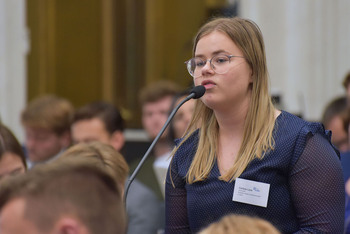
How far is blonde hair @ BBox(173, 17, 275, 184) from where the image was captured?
8.70 ft

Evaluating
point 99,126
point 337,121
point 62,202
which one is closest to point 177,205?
point 62,202

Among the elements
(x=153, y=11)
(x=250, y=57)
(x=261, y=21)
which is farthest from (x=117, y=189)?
(x=153, y=11)

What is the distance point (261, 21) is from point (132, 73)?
177cm

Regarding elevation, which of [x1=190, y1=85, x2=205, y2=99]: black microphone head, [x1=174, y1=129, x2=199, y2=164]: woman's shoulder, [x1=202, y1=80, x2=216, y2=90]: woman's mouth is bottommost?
[x1=174, y1=129, x2=199, y2=164]: woman's shoulder

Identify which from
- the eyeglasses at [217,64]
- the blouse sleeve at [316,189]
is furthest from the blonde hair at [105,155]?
the blouse sleeve at [316,189]

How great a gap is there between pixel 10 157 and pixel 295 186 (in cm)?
159

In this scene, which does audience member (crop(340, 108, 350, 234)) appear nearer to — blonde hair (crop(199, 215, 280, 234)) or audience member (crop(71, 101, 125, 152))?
audience member (crop(71, 101, 125, 152))

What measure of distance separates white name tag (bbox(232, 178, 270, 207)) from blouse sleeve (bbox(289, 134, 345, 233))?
104mm

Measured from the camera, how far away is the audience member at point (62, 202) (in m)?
1.86

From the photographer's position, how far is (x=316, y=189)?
2580mm

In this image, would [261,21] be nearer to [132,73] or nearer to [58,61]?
[132,73]

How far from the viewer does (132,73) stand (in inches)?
309

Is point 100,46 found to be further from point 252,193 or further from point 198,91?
point 252,193

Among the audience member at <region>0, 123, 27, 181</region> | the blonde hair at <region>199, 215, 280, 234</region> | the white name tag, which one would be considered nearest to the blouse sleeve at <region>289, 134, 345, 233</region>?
the white name tag
